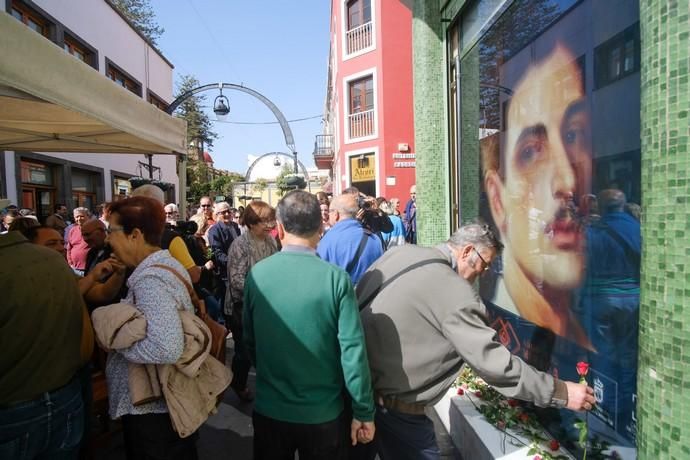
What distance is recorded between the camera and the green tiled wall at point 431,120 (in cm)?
454

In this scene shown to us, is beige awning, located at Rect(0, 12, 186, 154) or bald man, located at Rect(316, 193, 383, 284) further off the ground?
beige awning, located at Rect(0, 12, 186, 154)

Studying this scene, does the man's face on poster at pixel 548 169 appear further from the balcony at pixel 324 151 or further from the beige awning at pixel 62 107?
the balcony at pixel 324 151

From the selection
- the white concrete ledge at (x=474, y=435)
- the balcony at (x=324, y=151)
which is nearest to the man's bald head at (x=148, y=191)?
the white concrete ledge at (x=474, y=435)

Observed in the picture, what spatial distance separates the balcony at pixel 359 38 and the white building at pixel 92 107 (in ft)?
26.8

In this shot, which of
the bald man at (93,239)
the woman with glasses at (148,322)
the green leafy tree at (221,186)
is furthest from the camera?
the green leafy tree at (221,186)

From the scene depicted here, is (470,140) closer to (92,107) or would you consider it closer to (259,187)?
(92,107)

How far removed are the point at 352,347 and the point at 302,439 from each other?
49 cm

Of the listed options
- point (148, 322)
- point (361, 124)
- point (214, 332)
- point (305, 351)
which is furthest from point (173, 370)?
point (361, 124)

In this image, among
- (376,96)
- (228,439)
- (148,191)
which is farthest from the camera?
(376,96)

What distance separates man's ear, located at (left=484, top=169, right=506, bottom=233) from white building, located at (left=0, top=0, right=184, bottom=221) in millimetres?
2566

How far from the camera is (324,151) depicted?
33969mm

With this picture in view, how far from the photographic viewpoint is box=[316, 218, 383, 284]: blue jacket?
11.8ft

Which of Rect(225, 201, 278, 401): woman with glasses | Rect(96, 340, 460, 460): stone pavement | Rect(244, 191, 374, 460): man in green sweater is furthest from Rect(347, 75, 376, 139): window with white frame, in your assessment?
Rect(244, 191, 374, 460): man in green sweater

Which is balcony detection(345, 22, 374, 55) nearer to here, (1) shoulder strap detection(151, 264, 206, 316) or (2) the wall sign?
(2) the wall sign
